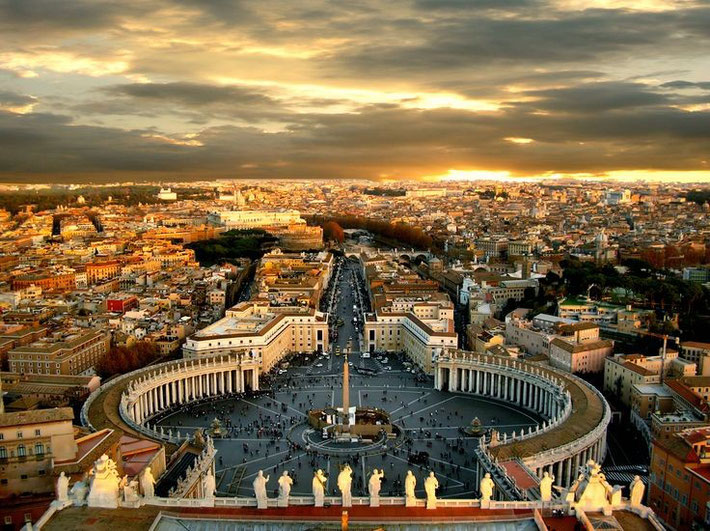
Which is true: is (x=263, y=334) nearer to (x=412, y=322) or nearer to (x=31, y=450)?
(x=412, y=322)

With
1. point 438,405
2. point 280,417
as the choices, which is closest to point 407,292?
point 438,405

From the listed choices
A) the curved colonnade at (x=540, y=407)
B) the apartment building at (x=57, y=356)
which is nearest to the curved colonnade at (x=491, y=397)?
the curved colonnade at (x=540, y=407)

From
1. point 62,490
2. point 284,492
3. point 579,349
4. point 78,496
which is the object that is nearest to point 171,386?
point 579,349

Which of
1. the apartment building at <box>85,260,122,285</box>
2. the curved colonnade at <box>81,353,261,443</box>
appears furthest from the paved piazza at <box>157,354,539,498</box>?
the apartment building at <box>85,260,122,285</box>

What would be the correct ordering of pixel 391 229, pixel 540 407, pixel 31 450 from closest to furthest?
pixel 31 450, pixel 540 407, pixel 391 229

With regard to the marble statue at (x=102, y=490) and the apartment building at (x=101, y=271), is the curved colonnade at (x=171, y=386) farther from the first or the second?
the apartment building at (x=101, y=271)
